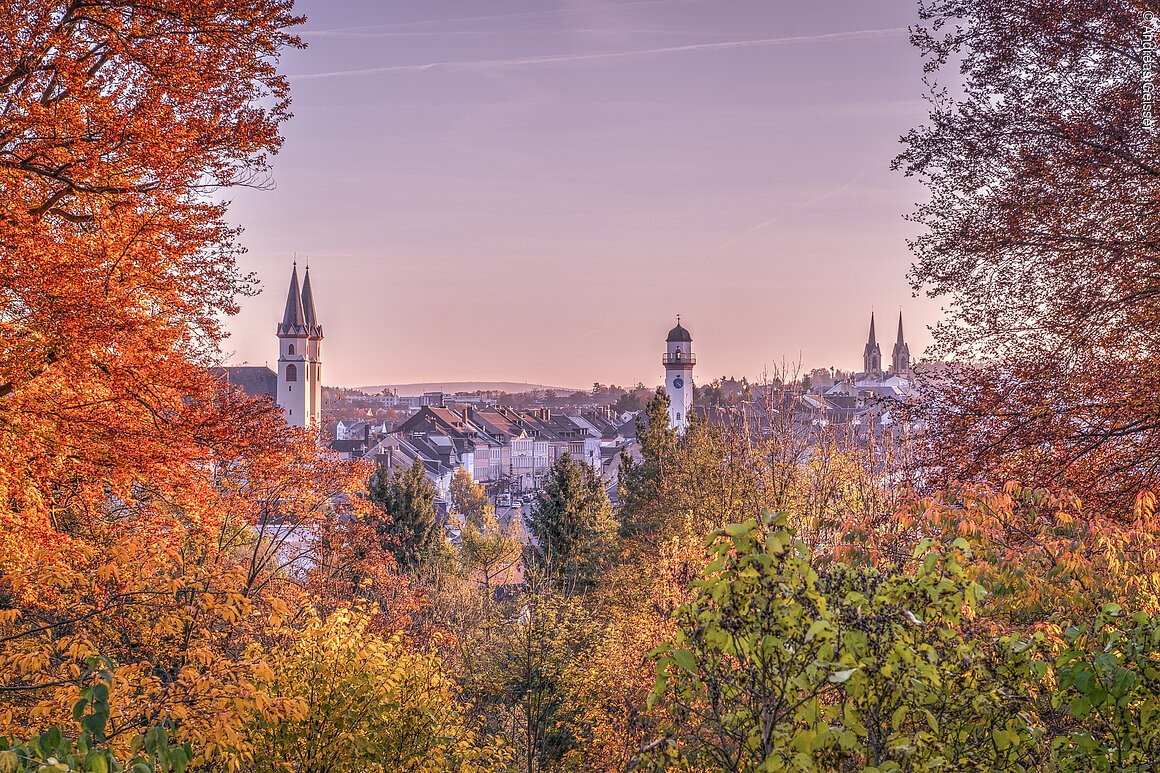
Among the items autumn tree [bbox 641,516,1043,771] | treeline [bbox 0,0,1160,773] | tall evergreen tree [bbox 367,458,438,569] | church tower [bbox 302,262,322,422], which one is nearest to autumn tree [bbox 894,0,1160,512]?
treeline [bbox 0,0,1160,773]

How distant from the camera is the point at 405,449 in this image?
120 metres

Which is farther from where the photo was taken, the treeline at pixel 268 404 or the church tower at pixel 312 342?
the church tower at pixel 312 342

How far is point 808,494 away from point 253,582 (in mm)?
12097

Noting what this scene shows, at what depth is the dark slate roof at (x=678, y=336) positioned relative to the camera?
8662 centimetres

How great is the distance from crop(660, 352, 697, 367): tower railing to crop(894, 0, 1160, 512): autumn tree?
77.2 metres

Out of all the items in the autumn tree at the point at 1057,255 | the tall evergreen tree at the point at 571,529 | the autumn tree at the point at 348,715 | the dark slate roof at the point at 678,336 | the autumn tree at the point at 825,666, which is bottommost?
the tall evergreen tree at the point at 571,529

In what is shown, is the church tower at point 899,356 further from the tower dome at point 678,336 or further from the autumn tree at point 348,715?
the autumn tree at point 348,715

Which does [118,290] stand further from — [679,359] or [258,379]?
[258,379]

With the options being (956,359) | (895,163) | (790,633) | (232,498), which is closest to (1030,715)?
(790,633)

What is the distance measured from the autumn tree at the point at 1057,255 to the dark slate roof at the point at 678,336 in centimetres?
7689

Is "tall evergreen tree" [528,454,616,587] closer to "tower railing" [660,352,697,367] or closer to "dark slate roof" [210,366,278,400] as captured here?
"tower railing" [660,352,697,367]

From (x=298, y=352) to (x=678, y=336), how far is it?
52.8m

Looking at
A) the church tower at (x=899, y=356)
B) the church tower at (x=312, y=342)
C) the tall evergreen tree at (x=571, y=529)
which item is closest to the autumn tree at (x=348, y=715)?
the tall evergreen tree at (x=571, y=529)

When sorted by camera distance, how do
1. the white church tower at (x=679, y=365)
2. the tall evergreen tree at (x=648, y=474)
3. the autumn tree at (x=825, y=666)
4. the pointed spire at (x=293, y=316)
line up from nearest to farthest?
the autumn tree at (x=825, y=666)
the tall evergreen tree at (x=648, y=474)
the white church tower at (x=679, y=365)
the pointed spire at (x=293, y=316)
